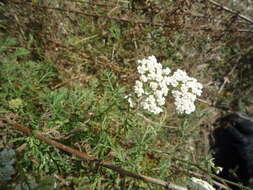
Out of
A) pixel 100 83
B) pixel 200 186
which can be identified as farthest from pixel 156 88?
pixel 200 186

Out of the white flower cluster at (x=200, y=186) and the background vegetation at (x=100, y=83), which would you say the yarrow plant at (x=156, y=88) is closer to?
the background vegetation at (x=100, y=83)

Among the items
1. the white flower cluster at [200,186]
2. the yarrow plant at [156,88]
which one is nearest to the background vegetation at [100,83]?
the white flower cluster at [200,186]

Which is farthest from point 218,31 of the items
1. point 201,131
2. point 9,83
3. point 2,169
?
point 2,169

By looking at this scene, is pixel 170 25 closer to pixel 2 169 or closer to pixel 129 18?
pixel 129 18

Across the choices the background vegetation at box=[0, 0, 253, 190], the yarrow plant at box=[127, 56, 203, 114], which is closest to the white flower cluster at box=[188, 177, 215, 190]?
the background vegetation at box=[0, 0, 253, 190]

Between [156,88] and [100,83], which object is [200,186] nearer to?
[156,88]

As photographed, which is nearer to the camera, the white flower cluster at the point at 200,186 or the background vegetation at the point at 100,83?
the white flower cluster at the point at 200,186

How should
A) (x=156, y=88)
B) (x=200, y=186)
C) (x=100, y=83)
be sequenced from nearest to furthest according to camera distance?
(x=200, y=186) → (x=156, y=88) → (x=100, y=83)
